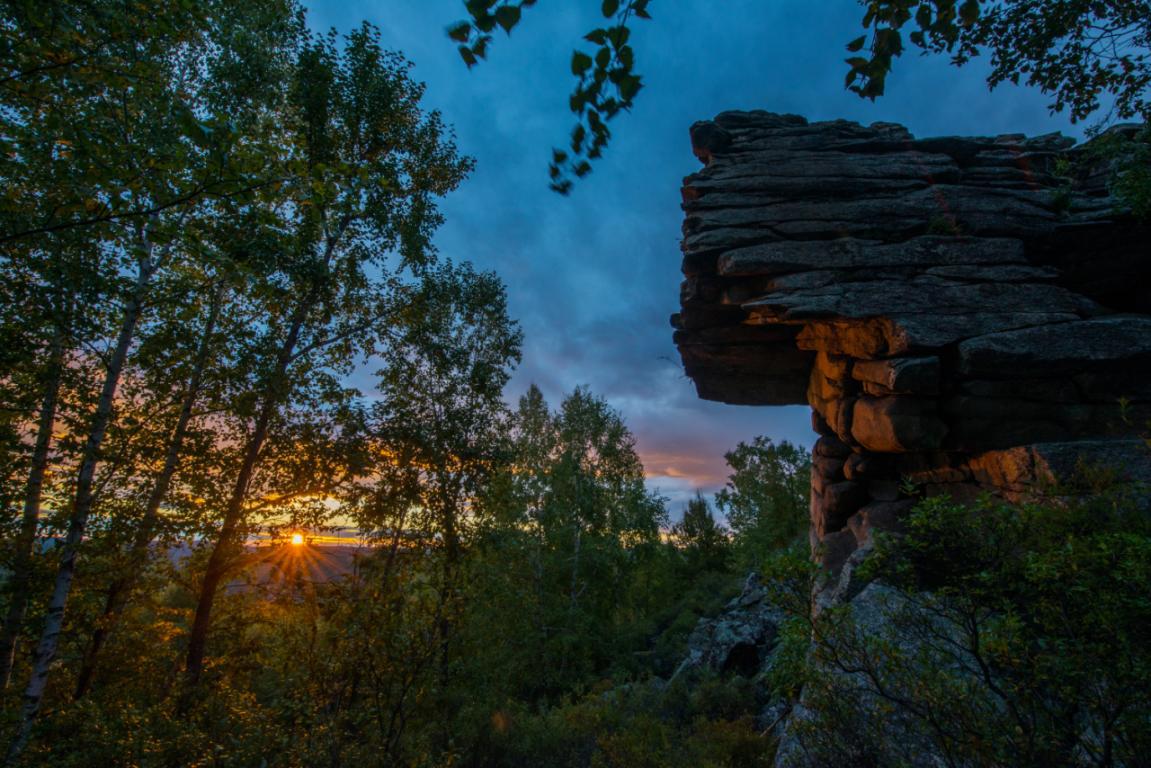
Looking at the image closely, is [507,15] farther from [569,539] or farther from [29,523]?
[569,539]

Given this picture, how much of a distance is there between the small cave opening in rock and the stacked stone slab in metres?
5.93

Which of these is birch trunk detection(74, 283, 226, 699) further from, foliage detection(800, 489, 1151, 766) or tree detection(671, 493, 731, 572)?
tree detection(671, 493, 731, 572)

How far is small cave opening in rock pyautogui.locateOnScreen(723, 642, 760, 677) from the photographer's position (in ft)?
44.1

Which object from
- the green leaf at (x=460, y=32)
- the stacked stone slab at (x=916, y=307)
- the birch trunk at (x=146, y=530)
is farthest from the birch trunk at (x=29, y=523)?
the stacked stone slab at (x=916, y=307)

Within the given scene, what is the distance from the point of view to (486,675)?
11.5m

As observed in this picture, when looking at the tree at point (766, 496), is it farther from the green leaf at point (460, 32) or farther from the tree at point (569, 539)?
the green leaf at point (460, 32)

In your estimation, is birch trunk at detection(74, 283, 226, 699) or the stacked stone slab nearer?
the stacked stone slab

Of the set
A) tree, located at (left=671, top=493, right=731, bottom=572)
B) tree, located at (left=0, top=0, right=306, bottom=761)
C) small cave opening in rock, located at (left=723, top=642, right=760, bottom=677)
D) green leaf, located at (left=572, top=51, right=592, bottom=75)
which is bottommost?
small cave opening in rock, located at (left=723, top=642, right=760, bottom=677)

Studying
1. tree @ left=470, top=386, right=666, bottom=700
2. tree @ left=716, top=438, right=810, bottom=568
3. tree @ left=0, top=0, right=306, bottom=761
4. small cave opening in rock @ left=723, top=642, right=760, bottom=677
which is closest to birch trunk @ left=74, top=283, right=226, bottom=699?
tree @ left=0, top=0, right=306, bottom=761

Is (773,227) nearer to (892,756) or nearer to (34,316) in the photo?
(892,756)

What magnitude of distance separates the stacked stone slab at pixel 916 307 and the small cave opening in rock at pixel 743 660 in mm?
5931

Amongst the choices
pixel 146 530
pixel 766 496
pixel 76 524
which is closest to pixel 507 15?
pixel 76 524

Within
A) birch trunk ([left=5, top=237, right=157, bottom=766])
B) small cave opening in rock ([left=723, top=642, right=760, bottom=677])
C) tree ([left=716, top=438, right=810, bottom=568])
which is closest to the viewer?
birch trunk ([left=5, top=237, right=157, bottom=766])

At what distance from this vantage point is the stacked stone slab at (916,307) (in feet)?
23.2
